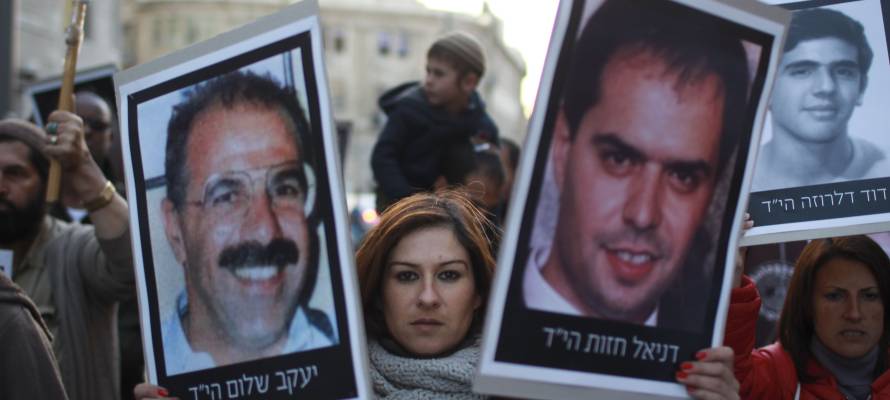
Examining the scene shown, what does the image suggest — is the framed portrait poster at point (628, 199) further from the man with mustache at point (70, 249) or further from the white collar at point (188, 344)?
the man with mustache at point (70, 249)

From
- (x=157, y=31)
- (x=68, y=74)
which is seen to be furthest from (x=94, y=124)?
(x=157, y=31)

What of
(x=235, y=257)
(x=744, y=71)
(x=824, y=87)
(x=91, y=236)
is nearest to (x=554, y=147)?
(x=744, y=71)

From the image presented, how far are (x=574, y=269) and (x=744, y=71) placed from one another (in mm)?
540

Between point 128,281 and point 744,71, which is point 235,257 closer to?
point 744,71

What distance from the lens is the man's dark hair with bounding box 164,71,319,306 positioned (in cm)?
241

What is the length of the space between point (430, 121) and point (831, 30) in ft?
8.40

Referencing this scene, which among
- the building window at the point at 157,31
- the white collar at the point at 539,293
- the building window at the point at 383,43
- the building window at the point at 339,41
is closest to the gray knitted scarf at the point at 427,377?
the white collar at the point at 539,293

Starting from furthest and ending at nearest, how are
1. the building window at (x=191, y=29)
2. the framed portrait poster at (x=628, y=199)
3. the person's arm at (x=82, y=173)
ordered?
1. the building window at (x=191, y=29)
2. the person's arm at (x=82, y=173)
3. the framed portrait poster at (x=628, y=199)

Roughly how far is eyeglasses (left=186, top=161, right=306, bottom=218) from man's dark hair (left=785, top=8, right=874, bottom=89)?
1.48 meters

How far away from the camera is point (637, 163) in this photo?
7.54 feet

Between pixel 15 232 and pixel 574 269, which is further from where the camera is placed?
pixel 15 232

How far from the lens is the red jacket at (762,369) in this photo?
2973 millimetres

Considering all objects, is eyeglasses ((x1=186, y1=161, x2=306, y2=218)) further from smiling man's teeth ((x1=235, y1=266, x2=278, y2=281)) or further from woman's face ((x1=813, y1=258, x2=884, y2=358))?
woman's face ((x1=813, y1=258, x2=884, y2=358))

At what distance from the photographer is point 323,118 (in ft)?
7.87
